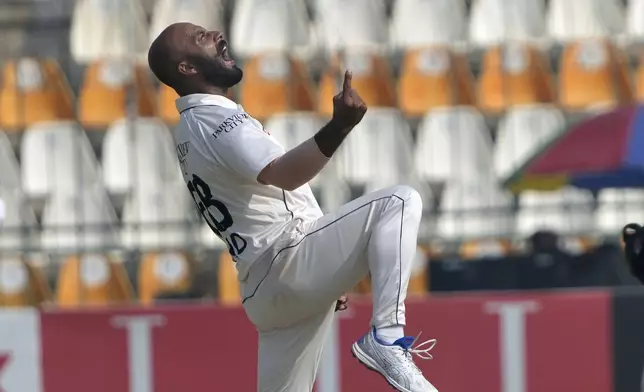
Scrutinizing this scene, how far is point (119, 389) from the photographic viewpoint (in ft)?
21.8

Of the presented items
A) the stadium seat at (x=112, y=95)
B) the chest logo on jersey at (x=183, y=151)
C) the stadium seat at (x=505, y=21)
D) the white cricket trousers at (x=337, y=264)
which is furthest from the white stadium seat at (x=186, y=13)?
the white cricket trousers at (x=337, y=264)

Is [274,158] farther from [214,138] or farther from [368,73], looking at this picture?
[368,73]

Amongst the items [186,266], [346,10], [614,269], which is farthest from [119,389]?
[346,10]

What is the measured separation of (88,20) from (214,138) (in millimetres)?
7157

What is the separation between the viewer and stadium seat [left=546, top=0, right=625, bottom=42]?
10562mm

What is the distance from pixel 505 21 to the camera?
10539mm

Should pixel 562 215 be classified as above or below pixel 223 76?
below

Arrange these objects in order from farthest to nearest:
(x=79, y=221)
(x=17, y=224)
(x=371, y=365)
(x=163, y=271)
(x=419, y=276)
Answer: (x=17, y=224)
(x=79, y=221)
(x=163, y=271)
(x=419, y=276)
(x=371, y=365)

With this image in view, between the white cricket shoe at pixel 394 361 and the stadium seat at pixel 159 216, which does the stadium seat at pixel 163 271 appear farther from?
the white cricket shoe at pixel 394 361

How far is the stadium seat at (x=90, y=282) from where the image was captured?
29.2 ft

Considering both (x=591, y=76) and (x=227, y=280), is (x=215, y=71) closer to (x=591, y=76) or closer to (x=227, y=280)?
(x=227, y=280)

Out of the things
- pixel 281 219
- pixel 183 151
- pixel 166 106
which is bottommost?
pixel 281 219

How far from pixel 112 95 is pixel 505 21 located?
142 inches

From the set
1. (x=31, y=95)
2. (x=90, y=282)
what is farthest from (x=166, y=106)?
(x=90, y=282)
